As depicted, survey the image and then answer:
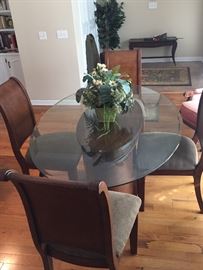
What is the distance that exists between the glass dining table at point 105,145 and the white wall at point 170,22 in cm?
388

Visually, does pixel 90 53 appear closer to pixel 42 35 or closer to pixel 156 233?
pixel 42 35

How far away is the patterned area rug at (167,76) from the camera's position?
4605mm

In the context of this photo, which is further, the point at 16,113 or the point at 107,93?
the point at 16,113

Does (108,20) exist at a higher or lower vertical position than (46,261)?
higher

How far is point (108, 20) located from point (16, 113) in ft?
12.2

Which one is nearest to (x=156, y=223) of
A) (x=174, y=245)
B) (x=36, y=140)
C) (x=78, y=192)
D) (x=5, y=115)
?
(x=174, y=245)

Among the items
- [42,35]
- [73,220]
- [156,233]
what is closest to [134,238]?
[156,233]

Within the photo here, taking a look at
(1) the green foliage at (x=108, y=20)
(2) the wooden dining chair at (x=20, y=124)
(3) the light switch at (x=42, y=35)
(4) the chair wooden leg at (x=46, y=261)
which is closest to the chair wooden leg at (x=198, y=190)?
(2) the wooden dining chair at (x=20, y=124)

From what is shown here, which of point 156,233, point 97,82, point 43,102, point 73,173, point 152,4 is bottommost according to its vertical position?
→ point 156,233

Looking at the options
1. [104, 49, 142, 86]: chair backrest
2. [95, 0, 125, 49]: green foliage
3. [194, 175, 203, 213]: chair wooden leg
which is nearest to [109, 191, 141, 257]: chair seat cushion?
[194, 175, 203, 213]: chair wooden leg

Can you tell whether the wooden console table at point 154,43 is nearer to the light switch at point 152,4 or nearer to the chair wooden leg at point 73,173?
the light switch at point 152,4

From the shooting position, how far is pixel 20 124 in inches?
80.9

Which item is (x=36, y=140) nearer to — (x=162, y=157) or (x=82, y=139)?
(x=82, y=139)

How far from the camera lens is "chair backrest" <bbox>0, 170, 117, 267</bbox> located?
962mm
